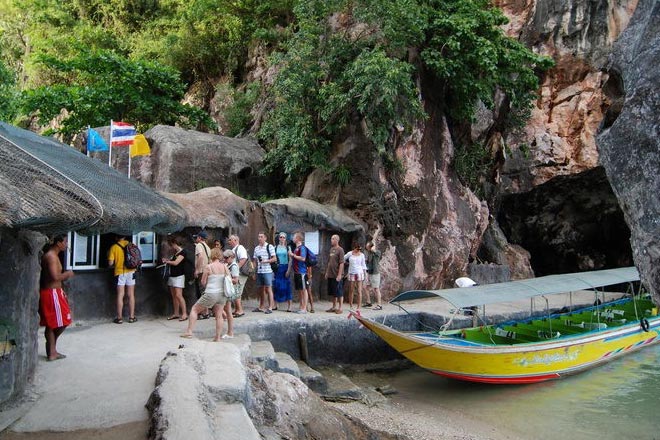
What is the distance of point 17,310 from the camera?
5.77 meters

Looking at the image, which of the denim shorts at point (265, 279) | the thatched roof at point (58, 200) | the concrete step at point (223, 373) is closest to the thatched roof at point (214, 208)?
the denim shorts at point (265, 279)

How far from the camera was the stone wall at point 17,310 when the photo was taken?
5.48 meters

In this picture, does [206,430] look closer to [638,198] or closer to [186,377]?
[186,377]

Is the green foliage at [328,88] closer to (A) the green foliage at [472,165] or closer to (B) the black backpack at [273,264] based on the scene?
(A) the green foliage at [472,165]

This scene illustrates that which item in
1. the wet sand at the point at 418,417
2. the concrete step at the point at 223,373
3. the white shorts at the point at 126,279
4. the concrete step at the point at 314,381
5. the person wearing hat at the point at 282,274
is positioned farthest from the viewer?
the person wearing hat at the point at 282,274

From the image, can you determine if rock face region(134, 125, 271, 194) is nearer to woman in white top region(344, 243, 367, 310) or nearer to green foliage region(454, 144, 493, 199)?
woman in white top region(344, 243, 367, 310)

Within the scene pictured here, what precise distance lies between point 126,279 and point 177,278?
936mm

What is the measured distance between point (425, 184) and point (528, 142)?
27.4 feet

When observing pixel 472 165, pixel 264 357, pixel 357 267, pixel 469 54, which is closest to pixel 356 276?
pixel 357 267

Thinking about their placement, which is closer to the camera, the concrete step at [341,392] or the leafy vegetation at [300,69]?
the concrete step at [341,392]

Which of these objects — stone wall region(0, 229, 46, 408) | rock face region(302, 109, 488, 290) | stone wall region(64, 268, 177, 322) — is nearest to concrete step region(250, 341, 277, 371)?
stone wall region(0, 229, 46, 408)

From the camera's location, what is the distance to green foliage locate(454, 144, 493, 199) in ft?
62.0

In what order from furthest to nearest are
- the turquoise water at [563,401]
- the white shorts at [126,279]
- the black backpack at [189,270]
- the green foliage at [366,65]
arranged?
1. the green foliage at [366,65]
2. the black backpack at [189,270]
3. the white shorts at [126,279]
4. the turquoise water at [563,401]

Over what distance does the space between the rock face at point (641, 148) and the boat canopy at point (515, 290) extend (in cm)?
697
